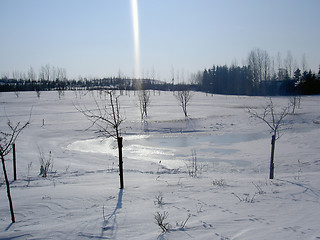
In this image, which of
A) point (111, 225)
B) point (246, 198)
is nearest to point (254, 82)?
point (246, 198)

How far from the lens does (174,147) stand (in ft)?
56.7

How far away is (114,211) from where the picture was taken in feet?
14.5

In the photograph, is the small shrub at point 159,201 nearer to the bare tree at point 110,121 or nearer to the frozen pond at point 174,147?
the bare tree at point 110,121

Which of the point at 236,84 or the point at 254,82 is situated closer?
the point at 254,82

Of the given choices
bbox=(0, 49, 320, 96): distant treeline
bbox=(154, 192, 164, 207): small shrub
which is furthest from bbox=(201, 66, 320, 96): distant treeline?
bbox=(154, 192, 164, 207): small shrub

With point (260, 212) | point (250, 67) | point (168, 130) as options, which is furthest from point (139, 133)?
point (250, 67)

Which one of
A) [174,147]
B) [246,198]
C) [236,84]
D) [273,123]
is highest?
[236,84]

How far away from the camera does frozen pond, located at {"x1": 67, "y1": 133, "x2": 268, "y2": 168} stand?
542 inches

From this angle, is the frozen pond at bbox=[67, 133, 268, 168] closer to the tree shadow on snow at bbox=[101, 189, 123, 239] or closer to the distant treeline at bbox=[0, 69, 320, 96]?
the tree shadow on snow at bbox=[101, 189, 123, 239]

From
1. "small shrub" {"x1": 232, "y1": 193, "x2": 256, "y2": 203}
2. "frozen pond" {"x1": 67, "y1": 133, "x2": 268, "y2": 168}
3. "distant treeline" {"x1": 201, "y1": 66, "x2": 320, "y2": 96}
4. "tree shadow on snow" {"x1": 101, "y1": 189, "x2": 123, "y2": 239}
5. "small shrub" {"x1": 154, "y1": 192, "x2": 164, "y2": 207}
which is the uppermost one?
"distant treeline" {"x1": 201, "y1": 66, "x2": 320, "y2": 96}

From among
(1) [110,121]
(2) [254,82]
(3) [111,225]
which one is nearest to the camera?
(3) [111,225]

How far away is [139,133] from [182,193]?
59.2 feet

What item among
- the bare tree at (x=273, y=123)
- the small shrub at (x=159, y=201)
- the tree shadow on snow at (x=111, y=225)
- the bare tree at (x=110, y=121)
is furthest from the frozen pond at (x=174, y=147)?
Result: the tree shadow on snow at (x=111, y=225)

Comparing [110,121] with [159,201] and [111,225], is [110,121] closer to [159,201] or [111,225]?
[159,201]
